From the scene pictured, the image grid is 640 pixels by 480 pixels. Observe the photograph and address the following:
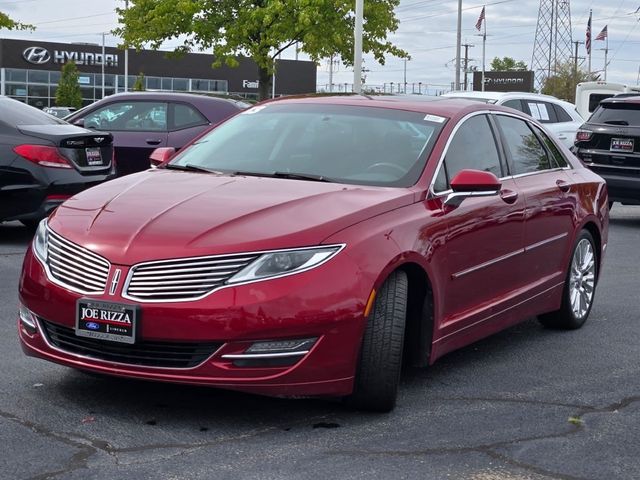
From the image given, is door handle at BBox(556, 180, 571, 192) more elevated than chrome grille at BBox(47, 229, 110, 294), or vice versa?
door handle at BBox(556, 180, 571, 192)

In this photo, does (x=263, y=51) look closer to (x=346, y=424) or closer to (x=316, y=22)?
(x=316, y=22)

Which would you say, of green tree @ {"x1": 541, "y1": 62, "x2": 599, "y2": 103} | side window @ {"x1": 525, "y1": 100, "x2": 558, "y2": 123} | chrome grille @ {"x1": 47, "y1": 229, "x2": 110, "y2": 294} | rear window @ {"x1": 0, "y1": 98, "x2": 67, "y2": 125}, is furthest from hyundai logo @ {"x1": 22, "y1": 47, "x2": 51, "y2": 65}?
chrome grille @ {"x1": 47, "y1": 229, "x2": 110, "y2": 294}

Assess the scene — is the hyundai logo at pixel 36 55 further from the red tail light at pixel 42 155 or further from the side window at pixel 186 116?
the red tail light at pixel 42 155

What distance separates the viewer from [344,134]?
239 inches

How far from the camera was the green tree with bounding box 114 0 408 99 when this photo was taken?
1237 inches

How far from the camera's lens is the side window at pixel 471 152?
5859 mm

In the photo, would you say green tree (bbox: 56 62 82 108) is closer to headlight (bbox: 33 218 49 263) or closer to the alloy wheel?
the alloy wheel

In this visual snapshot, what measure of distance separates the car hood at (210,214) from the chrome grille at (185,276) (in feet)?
0.13

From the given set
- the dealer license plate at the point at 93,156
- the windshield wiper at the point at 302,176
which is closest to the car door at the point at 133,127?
the dealer license plate at the point at 93,156

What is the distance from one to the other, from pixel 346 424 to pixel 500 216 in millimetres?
1784

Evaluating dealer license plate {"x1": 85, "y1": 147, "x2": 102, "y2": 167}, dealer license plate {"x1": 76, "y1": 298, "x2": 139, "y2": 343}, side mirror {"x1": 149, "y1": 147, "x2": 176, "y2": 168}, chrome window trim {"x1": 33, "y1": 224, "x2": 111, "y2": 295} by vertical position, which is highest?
side mirror {"x1": 149, "y1": 147, "x2": 176, "y2": 168}

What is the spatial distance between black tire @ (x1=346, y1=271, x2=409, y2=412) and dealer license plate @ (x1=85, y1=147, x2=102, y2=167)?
258 inches

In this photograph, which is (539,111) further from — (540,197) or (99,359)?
(99,359)

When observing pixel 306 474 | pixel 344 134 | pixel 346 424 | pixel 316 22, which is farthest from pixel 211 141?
pixel 316 22
